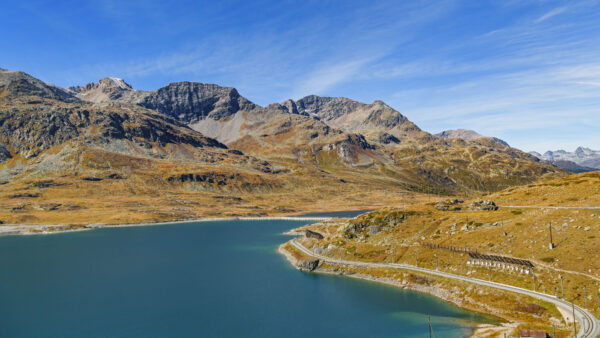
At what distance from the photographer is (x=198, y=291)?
371 feet

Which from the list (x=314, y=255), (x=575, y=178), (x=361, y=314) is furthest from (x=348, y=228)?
(x=575, y=178)

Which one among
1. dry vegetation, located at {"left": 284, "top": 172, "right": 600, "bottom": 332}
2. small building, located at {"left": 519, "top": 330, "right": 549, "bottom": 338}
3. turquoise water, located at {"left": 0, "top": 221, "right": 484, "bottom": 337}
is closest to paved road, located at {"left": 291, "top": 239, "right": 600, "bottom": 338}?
dry vegetation, located at {"left": 284, "top": 172, "right": 600, "bottom": 332}

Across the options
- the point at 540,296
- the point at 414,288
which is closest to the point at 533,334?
the point at 540,296

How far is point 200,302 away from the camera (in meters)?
102

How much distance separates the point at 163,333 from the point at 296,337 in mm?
29063

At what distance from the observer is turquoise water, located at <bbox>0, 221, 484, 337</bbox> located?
82688 millimetres

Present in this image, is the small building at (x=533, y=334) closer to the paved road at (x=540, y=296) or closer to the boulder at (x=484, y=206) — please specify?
the paved road at (x=540, y=296)

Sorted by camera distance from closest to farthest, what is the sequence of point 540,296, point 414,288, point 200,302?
1. point 540,296
2. point 200,302
3. point 414,288

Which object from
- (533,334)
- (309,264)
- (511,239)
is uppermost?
(511,239)

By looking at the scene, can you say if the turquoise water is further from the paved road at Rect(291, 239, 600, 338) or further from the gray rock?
the paved road at Rect(291, 239, 600, 338)

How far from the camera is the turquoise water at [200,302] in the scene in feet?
271

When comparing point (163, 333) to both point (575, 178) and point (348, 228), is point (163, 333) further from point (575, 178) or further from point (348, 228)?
point (575, 178)

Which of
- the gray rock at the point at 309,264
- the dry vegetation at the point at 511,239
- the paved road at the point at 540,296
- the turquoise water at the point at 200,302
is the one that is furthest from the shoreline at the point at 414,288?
the paved road at the point at 540,296

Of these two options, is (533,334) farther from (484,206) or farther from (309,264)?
(484,206)
